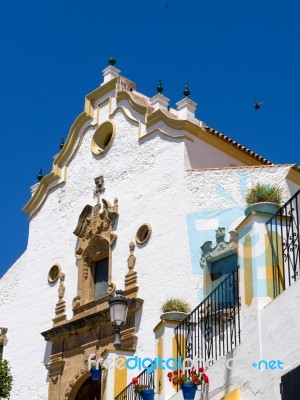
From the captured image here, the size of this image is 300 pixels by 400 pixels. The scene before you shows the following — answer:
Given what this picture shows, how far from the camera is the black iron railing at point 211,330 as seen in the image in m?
10.3

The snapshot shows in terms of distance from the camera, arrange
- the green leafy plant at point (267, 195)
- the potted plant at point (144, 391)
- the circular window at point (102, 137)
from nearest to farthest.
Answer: the potted plant at point (144, 391), the green leafy plant at point (267, 195), the circular window at point (102, 137)

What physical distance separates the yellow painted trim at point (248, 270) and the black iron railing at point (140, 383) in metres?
3.58

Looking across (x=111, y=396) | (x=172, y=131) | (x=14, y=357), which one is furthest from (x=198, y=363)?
(x=14, y=357)

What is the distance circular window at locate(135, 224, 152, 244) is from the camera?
19922mm

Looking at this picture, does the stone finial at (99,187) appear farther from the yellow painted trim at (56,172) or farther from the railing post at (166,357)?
the railing post at (166,357)

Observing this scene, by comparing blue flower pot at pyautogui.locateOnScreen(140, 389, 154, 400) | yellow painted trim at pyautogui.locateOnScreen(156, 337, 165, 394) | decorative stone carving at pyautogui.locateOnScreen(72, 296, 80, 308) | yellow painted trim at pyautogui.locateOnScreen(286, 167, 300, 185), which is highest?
yellow painted trim at pyautogui.locateOnScreen(286, 167, 300, 185)

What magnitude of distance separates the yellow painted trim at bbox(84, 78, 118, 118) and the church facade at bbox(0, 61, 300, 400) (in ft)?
0.13

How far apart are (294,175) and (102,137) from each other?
7249 millimetres

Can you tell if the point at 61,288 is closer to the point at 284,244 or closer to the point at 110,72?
the point at 110,72

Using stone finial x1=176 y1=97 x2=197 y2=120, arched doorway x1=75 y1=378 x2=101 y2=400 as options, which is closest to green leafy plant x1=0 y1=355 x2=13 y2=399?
arched doorway x1=75 y1=378 x2=101 y2=400

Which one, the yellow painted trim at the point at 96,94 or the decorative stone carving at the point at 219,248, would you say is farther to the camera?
the yellow painted trim at the point at 96,94

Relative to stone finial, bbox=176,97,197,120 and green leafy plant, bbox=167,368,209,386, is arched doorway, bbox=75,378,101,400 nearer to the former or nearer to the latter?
stone finial, bbox=176,97,197,120

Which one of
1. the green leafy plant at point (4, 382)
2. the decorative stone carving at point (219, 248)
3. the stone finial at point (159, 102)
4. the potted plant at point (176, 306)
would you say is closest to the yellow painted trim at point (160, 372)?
the potted plant at point (176, 306)

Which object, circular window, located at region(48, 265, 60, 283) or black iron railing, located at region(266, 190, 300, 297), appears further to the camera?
circular window, located at region(48, 265, 60, 283)
